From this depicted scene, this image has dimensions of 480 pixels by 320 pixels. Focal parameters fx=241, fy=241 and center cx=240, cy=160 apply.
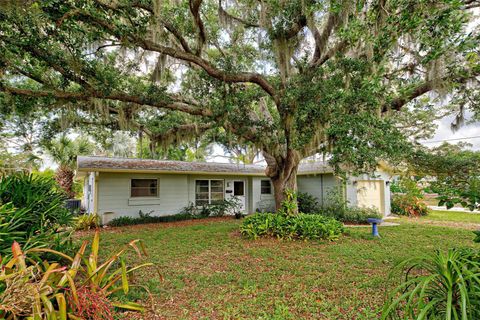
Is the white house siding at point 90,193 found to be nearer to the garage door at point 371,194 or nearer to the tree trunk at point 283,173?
the tree trunk at point 283,173

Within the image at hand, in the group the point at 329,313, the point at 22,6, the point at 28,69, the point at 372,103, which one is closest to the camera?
the point at 329,313

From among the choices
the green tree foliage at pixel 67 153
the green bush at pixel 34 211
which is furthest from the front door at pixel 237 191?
the green bush at pixel 34 211

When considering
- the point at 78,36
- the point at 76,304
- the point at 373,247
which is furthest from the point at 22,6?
the point at 373,247

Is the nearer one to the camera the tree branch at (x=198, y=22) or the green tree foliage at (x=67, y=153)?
the tree branch at (x=198, y=22)

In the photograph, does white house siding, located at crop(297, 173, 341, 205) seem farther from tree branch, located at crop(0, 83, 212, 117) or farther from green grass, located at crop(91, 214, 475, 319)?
tree branch, located at crop(0, 83, 212, 117)

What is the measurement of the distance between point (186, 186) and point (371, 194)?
31.5ft

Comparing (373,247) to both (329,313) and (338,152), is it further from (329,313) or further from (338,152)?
(329,313)

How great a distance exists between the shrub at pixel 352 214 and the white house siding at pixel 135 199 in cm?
691

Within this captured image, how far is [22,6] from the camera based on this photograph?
4020 millimetres

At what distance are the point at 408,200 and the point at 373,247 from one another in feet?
29.5

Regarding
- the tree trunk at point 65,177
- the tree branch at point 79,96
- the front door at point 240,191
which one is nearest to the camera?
the tree branch at point 79,96

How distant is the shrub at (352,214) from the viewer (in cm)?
1073

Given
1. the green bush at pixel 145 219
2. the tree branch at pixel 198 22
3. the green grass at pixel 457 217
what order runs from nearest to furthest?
the tree branch at pixel 198 22 < the green bush at pixel 145 219 < the green grass at pixel 457 217

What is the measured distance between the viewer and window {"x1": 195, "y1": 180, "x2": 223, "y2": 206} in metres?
12.6
